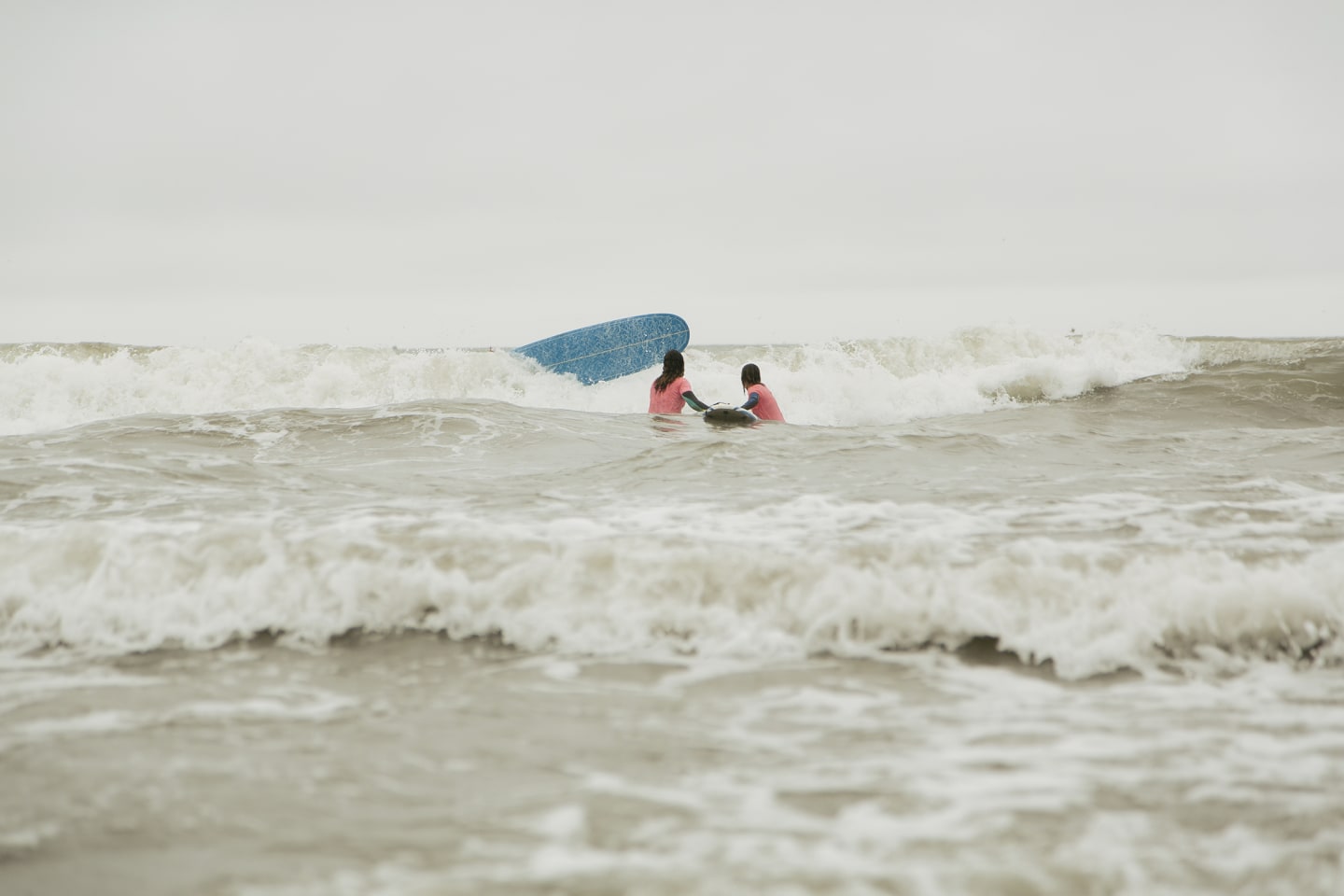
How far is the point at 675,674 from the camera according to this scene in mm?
3092

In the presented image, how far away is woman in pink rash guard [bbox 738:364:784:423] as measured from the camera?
31.9 feet

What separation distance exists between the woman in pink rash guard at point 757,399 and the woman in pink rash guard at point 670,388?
0.71 m

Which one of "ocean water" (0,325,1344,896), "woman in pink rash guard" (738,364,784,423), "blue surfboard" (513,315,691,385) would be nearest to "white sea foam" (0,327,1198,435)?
"blue surfboard" (513,315,691,385)

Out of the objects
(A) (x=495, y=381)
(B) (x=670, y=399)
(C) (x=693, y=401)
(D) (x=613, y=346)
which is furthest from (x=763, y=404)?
(A) (x=495, y=381)

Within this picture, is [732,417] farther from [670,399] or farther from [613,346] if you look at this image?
[613,346]

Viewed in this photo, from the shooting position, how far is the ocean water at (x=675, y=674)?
76.9 inches

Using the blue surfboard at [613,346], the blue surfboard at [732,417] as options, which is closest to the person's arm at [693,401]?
the blue surfboard at [732,417]

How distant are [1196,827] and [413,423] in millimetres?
7815

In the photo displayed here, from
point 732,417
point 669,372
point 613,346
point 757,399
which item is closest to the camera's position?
point 732,417

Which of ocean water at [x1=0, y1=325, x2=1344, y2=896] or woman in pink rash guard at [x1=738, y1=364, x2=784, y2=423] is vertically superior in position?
woman in pink rash guard at [x1=738, y1=364, x2=784, y2=423]

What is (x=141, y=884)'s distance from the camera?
1835 mm

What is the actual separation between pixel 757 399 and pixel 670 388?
1.19m

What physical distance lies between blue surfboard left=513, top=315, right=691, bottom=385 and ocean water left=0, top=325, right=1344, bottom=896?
766 centimetres

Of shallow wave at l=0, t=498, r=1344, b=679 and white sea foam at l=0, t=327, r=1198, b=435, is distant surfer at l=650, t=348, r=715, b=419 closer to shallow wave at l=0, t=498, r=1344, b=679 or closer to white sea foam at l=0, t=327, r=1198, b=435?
white sea foam at l=0, t=327, r=1198, b=435
